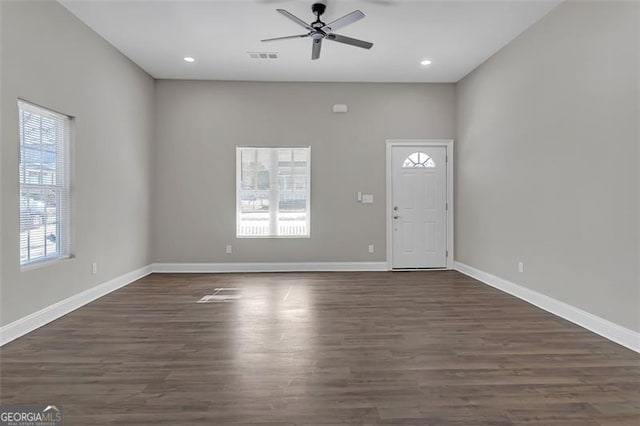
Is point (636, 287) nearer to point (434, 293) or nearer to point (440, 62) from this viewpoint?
point (434, 293)

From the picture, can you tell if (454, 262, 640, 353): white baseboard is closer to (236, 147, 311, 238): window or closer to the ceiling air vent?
(236, 147, 311, 238): window

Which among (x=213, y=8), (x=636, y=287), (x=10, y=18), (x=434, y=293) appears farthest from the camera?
(x=434, y=293)

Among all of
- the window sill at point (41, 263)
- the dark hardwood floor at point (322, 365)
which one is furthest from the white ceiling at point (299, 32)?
the dark hardwood floor at point (322, 365)

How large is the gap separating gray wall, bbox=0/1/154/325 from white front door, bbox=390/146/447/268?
13.1 ft

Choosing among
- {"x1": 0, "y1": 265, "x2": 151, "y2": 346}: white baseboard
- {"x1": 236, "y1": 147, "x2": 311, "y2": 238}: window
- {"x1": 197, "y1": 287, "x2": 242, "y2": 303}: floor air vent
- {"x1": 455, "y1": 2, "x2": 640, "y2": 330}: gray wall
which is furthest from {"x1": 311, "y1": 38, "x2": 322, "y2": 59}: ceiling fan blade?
{"x1": 0, "y1": 265, "x2": 151, "y2": 346}: white baseboard

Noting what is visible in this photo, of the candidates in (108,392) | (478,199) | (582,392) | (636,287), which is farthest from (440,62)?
(108,392)

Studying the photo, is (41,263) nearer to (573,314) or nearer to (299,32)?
(299,32)

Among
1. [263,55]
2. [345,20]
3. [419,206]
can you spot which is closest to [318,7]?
[345,20]

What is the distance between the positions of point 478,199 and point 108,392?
4973mm

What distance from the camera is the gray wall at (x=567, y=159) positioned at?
2.89 meters

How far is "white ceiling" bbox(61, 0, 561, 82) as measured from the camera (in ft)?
11.9

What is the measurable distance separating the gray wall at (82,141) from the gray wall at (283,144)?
15.5 inches

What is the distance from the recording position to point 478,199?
5.33 meters

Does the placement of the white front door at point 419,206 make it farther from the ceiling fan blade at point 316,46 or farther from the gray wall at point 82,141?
the gray wall at point 82,141
